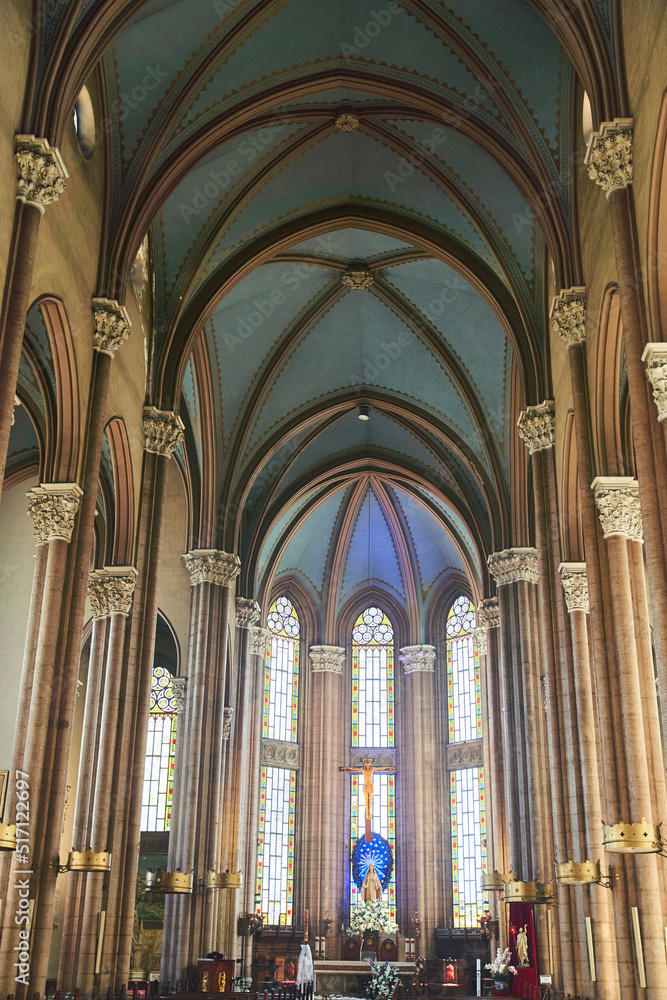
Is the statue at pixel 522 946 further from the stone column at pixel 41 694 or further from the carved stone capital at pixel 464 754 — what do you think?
the carved stone capital at pixel 464 754

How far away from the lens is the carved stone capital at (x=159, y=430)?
778 inches

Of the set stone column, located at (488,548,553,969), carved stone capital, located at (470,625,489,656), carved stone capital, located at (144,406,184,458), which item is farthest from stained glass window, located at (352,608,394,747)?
carved stone capital, located at (144,406,184,458)

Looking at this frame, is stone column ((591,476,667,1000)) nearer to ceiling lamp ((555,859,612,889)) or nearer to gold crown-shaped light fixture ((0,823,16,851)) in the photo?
ceiling lamp ((555,859,612,889))

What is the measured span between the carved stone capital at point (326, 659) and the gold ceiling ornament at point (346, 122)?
2005 cm

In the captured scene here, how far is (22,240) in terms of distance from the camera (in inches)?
510

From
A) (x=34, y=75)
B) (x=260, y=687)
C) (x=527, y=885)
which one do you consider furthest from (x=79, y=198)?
(x=260, y=687)

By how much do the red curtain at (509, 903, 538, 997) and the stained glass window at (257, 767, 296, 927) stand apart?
11.4 metres

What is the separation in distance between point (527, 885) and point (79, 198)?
14079mm

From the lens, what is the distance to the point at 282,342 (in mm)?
26406

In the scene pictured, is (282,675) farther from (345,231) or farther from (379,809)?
(345,231)

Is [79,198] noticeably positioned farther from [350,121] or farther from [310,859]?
[310,859]

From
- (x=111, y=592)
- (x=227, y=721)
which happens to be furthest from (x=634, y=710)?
(x=227, y=721)

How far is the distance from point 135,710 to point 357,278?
12.2m

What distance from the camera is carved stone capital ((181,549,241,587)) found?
25.7m
